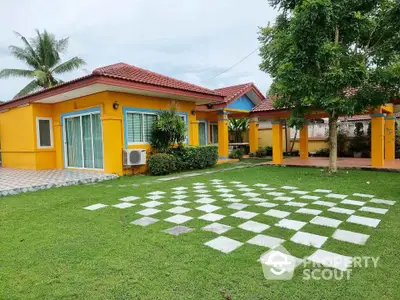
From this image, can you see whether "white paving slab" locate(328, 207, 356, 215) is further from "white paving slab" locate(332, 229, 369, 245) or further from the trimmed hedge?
the trimmed hedge

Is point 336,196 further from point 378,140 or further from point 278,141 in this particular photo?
point 278,141

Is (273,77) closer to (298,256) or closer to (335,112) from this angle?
(335,112)

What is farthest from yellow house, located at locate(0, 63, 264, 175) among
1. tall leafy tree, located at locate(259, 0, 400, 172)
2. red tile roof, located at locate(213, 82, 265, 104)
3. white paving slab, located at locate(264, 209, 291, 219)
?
white paving slab, located at locate(264, 209, 291, 219)

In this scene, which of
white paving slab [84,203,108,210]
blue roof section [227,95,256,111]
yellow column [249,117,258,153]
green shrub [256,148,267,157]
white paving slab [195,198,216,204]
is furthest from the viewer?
green shrub [256,148,267,157]

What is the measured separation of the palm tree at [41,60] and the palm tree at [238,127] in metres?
14.2

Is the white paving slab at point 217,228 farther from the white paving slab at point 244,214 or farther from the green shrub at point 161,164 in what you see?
the green shrub at point 161,164

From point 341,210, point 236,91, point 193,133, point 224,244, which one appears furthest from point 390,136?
point 224,244

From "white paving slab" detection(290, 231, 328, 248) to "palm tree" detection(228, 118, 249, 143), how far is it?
641 inches

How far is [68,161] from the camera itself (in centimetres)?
1142

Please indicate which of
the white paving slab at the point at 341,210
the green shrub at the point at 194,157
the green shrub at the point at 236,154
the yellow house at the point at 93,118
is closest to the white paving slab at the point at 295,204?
the white paving slab at the point at 341,210

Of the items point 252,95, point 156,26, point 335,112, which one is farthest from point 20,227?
point 252,95

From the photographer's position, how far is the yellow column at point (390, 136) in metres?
12.1

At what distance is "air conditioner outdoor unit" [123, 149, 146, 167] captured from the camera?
9.33 meters

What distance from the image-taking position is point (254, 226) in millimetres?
3875
